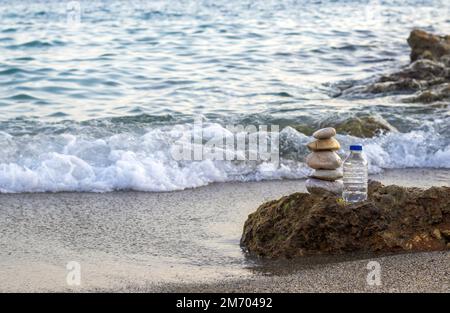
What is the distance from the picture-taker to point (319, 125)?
398 inches

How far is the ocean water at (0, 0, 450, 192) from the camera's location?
830 centimetres

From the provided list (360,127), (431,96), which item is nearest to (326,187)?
(360,127)

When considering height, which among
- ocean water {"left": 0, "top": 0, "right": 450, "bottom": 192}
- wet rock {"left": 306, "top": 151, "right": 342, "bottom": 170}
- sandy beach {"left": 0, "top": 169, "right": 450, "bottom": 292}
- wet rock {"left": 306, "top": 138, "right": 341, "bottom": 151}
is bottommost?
ocean water {"left": 0, "top": 0, "right": 450, "bottom": 192}

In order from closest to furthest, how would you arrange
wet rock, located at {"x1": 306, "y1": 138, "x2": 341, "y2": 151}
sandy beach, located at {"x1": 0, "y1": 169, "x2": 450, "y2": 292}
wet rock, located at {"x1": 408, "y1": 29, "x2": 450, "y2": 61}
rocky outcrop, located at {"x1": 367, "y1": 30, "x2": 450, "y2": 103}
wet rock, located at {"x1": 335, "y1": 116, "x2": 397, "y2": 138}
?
1. sandy beach, located at {"x1": 0, "y1": 169, "x2": 450, "y2": 292}
2. wet rock, located at {"x1": 306, "y1": 138, "x2": 341, "y2": 151}
3. wet rock, located at {"x1": 335, "y1": 116, "x2": 397, "y2": 138}
4. rocky outcrop, located at {"x1": 367, "y1": 30, "x2": 450, "y2": 103}
5. wet rock, located at {"x1": 408, "y1": 29, "x2": 450, "y2": 61}

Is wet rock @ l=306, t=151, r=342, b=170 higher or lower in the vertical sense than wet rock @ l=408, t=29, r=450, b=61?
higher

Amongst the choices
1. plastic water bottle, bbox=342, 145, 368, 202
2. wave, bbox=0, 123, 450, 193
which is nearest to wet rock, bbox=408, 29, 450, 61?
wave, bbox=0, 123, 450, 193

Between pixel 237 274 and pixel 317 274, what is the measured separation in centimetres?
50

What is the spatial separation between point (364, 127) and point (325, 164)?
4.13m

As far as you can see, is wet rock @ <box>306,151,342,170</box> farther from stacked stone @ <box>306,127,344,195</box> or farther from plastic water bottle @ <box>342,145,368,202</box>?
plastic water bottle @ <box>342,145,368,202</box>

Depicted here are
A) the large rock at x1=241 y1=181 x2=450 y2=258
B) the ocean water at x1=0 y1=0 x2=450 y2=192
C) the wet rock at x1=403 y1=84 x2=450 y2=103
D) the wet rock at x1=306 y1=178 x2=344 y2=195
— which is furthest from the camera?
the wet rock at x1=403 y1=84 x2=450 y2=103

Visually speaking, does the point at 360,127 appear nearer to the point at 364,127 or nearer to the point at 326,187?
the point at 364,127

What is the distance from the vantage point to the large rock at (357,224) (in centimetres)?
533

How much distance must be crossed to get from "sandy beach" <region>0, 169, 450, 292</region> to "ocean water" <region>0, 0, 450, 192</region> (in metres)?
0.52

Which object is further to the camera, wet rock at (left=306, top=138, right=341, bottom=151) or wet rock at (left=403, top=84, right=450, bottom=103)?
wet rock at (left=403, top=84, right=450, bottom=103)
